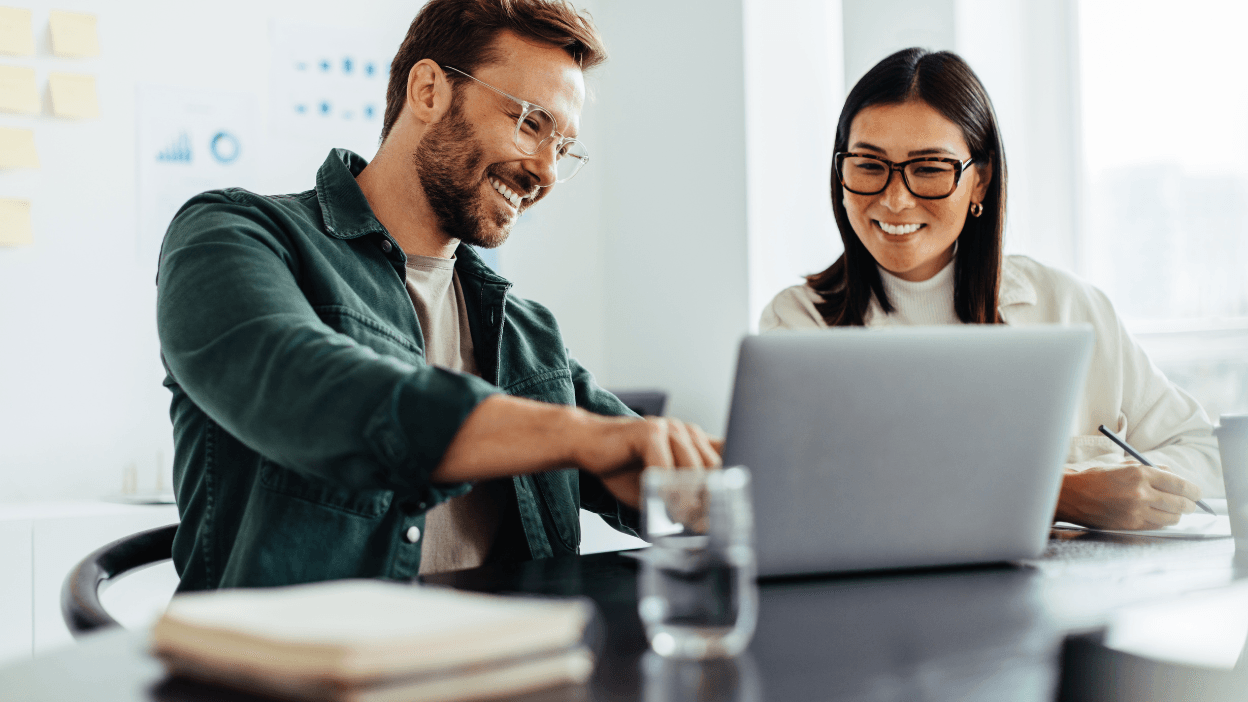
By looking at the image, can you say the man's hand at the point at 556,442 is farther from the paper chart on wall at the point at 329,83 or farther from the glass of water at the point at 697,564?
the paper chart on wall at the point at 329,83

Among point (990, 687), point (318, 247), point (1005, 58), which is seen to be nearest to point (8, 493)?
point (318, 247)

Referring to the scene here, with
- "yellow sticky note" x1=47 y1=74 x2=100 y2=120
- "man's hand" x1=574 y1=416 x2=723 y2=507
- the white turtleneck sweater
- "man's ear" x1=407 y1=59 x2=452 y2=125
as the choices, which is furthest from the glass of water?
"yellow sticky note" x1=47 y1=74 x2=100 y2=120

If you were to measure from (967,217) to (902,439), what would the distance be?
3.52 feet

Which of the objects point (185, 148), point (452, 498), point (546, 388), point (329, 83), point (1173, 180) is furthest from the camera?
point (329, 83)

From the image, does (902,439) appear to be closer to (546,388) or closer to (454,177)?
(546,388)

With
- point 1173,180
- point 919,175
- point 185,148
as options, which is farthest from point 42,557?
point 1173,180

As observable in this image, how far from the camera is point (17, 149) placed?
7.53 ft

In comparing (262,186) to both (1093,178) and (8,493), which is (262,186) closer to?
(8,493)

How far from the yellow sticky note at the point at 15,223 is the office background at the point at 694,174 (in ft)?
0.08

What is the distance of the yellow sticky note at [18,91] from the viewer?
2.28m

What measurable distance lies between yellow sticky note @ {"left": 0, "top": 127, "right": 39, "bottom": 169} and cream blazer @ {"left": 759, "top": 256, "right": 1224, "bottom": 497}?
1702 millimetres

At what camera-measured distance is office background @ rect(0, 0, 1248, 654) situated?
2.33 meters

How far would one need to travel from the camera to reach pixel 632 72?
3.22 m

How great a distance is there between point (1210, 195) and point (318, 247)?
6.75 feet
